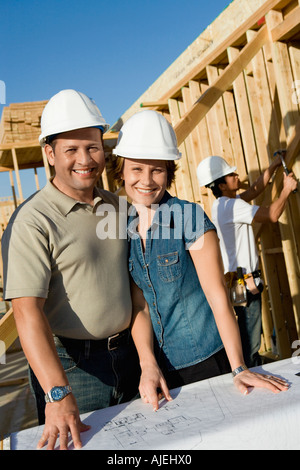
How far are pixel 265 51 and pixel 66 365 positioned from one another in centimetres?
460

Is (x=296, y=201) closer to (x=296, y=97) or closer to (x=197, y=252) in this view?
(x=296, y=97)

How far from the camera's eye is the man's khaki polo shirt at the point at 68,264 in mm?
1917

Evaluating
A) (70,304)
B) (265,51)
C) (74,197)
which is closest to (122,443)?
(70,304)

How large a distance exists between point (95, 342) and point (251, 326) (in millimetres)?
2498

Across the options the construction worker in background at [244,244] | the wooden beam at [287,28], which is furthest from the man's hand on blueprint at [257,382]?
the wooden beam at [287,28]

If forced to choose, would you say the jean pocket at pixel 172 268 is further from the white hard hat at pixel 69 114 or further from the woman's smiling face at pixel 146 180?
the white hard hat at pixel 69 114

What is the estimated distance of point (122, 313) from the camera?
219 cm

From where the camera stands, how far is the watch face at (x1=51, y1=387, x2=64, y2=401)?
1.68 metres

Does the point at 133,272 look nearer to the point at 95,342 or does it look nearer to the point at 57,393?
the point at 95,342

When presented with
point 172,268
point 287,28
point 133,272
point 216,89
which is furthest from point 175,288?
point 287,28

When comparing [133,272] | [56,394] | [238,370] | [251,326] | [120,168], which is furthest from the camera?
[251,326]

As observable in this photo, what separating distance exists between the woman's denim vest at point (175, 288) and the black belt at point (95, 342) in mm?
179

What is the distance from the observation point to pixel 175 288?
2203mm

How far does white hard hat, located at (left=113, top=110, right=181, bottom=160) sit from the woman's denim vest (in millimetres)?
256
